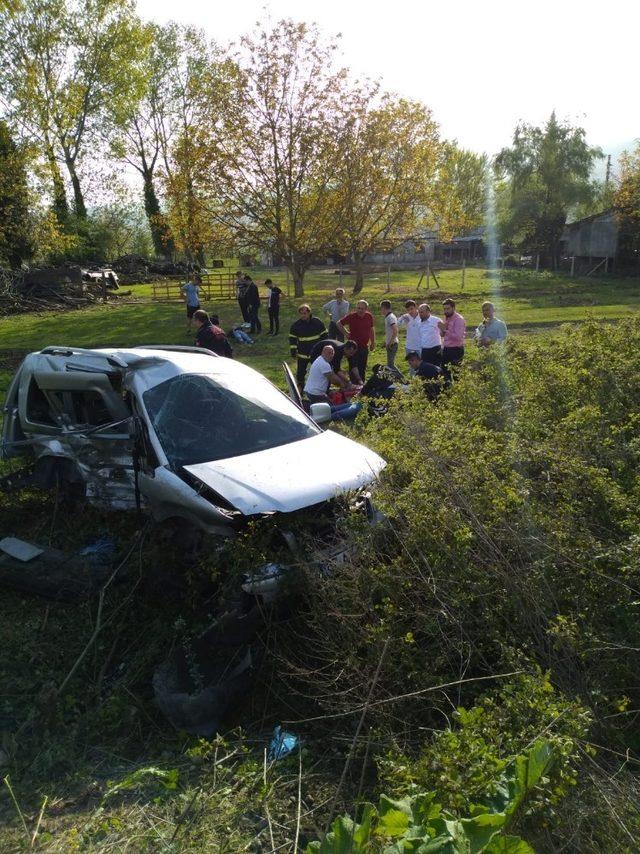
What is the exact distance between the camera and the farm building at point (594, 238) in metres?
39.9

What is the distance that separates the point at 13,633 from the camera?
512 cm

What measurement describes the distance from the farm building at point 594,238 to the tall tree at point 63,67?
26908 millimetres

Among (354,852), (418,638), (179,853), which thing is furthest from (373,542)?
(354,852)

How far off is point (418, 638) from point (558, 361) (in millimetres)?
5113

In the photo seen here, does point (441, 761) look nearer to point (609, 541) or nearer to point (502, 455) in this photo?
point (609, 541)

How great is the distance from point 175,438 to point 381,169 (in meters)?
25.2

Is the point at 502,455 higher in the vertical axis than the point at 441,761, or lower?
higher

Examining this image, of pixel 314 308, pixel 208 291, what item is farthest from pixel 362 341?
pixel 208 291

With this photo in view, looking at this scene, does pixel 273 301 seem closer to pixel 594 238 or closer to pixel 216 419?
pixel 216 419

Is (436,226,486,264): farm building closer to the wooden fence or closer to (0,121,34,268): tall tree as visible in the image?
the wooden fence

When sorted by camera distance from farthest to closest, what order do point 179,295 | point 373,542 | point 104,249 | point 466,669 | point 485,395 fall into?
point 104,249
point 179,295
point 485,395
point 373,542
point 466,669

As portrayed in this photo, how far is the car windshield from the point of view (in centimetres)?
572

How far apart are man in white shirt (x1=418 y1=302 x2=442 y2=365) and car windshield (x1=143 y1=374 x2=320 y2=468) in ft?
16.9

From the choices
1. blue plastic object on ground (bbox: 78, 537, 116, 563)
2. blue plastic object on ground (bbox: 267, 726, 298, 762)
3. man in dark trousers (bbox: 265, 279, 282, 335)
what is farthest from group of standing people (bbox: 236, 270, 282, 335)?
blue plastic object on ground (bbox: 267, 726, 298, 762)
